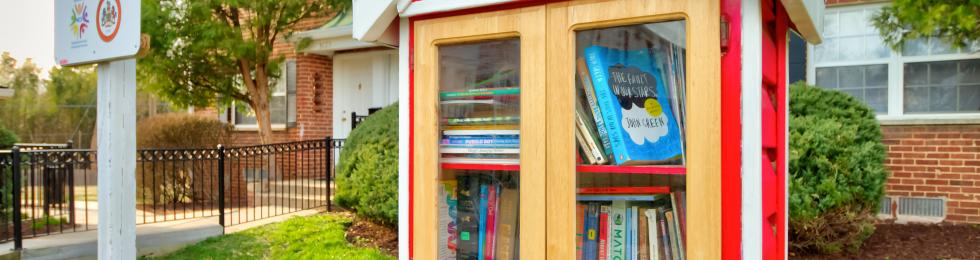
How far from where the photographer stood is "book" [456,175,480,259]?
2.76 meters

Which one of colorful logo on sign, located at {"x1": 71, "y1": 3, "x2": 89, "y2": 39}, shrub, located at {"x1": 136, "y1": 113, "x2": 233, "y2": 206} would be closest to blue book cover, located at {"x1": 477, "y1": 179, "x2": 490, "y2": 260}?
colorful logo on sign, located at {"x1": 71, "y1": 3, "x2": 89, "y2": 39}

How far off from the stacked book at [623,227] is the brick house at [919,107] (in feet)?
17.9

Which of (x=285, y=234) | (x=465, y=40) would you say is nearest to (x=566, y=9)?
(x=465, y=40)

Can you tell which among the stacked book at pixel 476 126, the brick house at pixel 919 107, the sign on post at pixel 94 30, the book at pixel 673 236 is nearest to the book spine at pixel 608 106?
the book at pixel 673 236

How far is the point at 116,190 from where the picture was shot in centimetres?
326

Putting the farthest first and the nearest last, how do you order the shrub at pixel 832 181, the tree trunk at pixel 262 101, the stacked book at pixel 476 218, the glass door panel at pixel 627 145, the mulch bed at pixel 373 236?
the tree trunk at pixel 262 101
the mulch bed at pixel 373 236
the shrub at pixel 832 181
the stacked book at pixel 476 218
the glass door panel at pixel 627 145

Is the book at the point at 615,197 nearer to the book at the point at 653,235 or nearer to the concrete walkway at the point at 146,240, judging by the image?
the book at the point at 653,235

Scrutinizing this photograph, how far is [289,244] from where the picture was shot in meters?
5.97

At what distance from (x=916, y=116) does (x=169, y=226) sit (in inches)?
297

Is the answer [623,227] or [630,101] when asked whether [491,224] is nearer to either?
[623,227]

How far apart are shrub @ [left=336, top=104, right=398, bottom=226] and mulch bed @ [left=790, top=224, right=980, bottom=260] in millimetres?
3186

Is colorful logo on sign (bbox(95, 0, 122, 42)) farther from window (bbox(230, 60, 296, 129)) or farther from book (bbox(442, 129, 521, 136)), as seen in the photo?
window (bbox(230, 60, 296, 129))

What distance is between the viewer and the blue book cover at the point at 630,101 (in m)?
2.36

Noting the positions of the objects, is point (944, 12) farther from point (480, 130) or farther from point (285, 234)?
point (285, 234)
